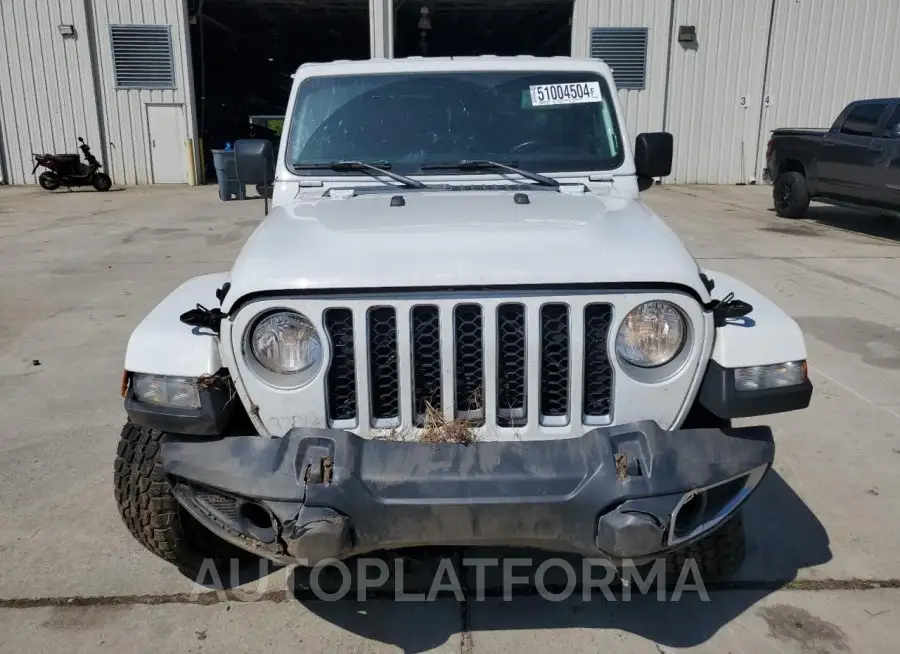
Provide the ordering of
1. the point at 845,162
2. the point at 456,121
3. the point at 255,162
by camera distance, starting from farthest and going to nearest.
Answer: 1. the point at 845,162
2. the point at 255,162
3. the point at 456,121

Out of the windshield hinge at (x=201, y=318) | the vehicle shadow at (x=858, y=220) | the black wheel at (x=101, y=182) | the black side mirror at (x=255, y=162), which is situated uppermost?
the black side mirror at (x=255, y=162)

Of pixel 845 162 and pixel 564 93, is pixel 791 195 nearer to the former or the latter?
pixel 845 162

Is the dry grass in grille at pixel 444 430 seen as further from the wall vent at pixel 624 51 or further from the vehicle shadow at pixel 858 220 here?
the wall vent at pixel 624 51

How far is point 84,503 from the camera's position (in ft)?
11.6

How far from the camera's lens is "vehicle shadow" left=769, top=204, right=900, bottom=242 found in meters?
11.4

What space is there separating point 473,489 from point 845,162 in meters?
10.9

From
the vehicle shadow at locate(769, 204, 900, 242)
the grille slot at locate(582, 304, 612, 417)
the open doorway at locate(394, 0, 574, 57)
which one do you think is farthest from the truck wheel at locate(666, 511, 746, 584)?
the open doorway at locate(394, 0, 574, 57)

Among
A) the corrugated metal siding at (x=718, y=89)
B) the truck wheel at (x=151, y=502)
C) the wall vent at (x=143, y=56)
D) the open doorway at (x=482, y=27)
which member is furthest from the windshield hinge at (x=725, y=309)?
the wall vent at (x=143, y=56)

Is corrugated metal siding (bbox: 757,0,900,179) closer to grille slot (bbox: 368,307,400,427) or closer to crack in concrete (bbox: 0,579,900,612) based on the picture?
crack in concrete (bbox: 0,579,900,612)

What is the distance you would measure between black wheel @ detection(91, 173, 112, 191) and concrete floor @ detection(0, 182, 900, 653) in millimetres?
11167

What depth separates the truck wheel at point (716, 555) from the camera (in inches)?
110

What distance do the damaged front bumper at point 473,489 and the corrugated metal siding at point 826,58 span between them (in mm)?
18130

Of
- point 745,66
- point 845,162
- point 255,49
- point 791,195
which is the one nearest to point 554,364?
point 845,162

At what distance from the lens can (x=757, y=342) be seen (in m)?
2.38
